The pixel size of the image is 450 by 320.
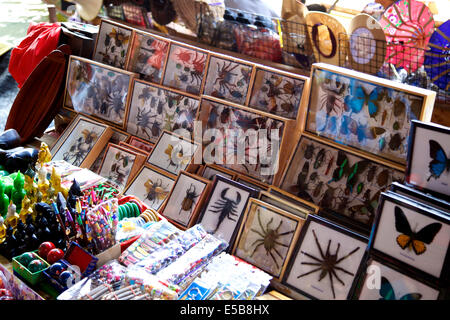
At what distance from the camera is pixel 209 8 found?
2936mm

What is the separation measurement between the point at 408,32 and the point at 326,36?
434 millimetres

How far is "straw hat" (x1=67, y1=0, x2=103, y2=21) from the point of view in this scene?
350cm

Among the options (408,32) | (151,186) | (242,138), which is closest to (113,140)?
(151,186)

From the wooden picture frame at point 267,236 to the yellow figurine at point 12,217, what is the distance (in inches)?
39.6

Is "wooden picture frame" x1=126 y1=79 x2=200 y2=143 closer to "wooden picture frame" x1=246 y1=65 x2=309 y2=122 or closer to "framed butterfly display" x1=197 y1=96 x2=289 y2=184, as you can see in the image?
"framed butterfly display" x1=197 y1=96 x2=289 y2=184

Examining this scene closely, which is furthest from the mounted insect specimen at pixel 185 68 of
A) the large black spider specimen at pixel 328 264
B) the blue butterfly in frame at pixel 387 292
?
the blue butterfly in frame at pixel 387 292

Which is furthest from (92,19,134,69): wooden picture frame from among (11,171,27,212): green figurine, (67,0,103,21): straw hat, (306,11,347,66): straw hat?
(306,11,347,66): straw hat

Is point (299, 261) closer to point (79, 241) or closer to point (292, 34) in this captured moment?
→ point (79, 241)

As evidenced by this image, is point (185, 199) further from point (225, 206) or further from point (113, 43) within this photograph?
point (113, 43)

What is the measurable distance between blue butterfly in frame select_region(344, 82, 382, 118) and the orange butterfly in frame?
61 centimetres

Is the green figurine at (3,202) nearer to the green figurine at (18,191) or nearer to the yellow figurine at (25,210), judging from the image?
the green figurine at (18,191)

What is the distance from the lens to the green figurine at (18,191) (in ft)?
7.23

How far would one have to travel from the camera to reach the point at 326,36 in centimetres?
247

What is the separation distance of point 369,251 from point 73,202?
1.25 metres
